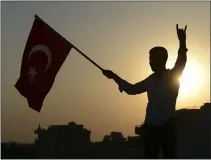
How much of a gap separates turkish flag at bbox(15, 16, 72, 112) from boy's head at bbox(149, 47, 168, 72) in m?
2.78

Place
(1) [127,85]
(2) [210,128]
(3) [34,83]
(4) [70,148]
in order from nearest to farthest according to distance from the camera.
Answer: (1) [127,85] → (3) [34,83] → (2) [210,128] → (4) [70,148]

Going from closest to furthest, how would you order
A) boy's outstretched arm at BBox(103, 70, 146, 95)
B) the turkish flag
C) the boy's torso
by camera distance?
1. the boy's torso
2. boy's outstretched arm at BBox(103, 70, 146, 95)
3. the turkish flag

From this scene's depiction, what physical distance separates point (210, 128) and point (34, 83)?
2903 centimetres

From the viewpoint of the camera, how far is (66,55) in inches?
426

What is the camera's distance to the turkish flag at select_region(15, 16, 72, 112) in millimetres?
10453

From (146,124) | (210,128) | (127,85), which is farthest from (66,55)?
(210,128)

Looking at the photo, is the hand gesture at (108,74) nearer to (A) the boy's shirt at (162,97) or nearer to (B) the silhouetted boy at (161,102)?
(B) the silhouetted boy at (161,102)

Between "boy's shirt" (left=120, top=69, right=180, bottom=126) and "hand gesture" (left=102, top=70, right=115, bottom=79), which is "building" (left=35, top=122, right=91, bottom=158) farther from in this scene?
"boy's shirt" (left=120, top=69, right=180, bottom=126)

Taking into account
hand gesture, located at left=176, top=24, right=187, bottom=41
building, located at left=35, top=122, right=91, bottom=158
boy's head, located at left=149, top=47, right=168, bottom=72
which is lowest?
boy's head, located at left=149, top=47, right=168, bottom=72

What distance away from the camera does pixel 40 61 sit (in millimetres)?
10656

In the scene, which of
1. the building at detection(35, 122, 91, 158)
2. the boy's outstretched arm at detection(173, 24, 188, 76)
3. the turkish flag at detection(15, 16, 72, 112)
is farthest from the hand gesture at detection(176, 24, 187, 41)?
the building at detection(35, 122, 91, 158)

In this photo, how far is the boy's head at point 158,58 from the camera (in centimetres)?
837

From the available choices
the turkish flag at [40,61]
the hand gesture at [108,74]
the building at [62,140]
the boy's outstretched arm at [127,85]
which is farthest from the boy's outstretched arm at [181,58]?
the building at [62,140]

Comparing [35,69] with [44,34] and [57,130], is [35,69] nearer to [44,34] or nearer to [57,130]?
[44,34]
